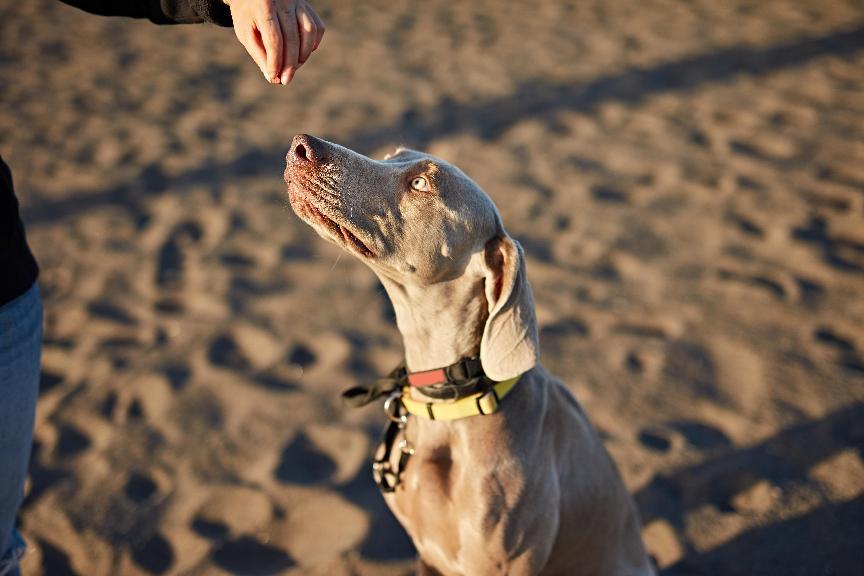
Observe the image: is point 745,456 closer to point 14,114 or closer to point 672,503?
point 672,503

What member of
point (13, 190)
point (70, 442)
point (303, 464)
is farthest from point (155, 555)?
point (13, 190)

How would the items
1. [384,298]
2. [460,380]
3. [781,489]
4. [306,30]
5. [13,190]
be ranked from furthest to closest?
[384,298] → [781,489] → [460,380] → [13,190] → [306,30]

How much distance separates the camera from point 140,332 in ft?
12.4

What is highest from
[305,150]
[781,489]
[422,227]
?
[305,150]

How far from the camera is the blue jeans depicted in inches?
69.4

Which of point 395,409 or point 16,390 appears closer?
point 16,390

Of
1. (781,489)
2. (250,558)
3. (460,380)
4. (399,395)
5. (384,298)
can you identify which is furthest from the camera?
(384,298)

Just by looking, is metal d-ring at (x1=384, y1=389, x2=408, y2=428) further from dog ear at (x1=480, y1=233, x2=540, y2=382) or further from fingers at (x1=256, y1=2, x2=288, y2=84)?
fingers at (x1=256, y1=2, x2=288, y2=84)

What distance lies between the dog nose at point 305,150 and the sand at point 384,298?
74 cm

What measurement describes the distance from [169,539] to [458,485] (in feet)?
4.70

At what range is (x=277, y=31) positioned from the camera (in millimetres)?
1708

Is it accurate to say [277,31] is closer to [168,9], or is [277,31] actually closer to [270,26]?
[270,26]

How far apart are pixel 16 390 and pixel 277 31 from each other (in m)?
1.14

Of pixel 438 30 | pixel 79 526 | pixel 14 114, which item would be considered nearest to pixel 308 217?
pixel 79 526
